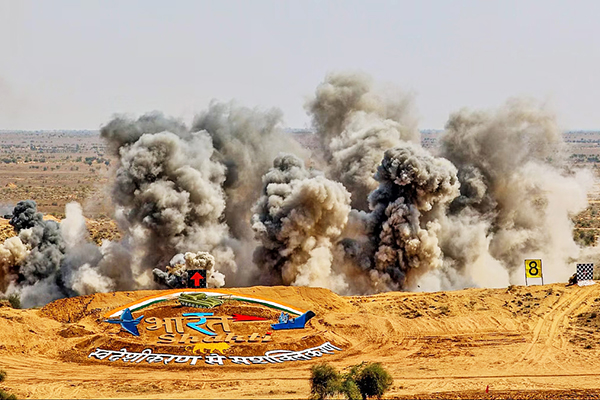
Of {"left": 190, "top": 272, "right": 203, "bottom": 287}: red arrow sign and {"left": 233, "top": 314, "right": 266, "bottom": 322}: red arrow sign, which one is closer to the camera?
{"left": 233, "top": 314, "right": 266, "bottom": 322}: red arrow sign

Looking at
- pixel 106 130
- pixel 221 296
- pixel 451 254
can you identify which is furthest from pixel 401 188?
pixel 106 130

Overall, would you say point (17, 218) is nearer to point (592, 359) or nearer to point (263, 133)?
point (263, 133)

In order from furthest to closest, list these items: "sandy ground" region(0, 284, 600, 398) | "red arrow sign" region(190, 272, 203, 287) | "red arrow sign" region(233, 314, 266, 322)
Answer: "red arrow sign" region(190, 272, 203, 287), "red arrow sign" region(233, 314, 266, 322), "sandy ground" region(0, 284, 600, 398)

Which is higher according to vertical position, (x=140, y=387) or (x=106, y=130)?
(x=106, y=130)

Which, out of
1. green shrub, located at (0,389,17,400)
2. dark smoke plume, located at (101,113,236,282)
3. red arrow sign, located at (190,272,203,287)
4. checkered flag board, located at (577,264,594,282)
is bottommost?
green shrub, located at (0,389,17,400)

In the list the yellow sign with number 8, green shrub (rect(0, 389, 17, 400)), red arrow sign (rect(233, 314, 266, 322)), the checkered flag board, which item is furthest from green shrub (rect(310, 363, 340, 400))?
the checkered flag board

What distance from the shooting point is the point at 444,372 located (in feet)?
136

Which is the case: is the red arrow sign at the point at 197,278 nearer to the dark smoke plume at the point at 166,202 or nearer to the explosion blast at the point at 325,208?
the explosion blast at the point at 325,208

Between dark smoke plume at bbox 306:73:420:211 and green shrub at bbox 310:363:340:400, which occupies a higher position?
dark smoke plume at bbox 306:73:420:211

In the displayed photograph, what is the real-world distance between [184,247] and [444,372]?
31717 millimetres

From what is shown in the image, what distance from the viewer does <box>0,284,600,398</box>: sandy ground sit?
3844 centimetres

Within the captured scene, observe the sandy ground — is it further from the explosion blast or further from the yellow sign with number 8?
the explosion blast

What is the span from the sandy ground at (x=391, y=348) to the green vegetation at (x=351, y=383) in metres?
1.06

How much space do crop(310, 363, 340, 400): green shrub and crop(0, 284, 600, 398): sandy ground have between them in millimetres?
1622
